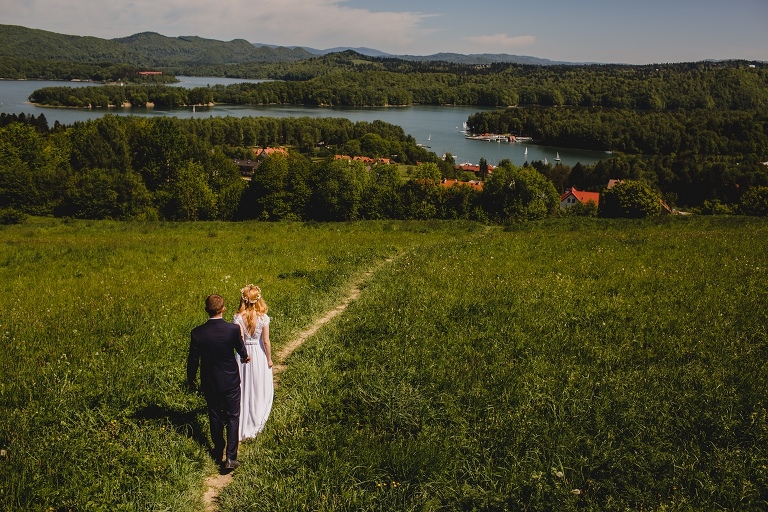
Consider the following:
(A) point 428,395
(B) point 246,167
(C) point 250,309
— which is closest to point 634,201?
(A) point 428,395

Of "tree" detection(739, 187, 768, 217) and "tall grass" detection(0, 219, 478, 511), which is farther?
"tree" detection(739, 187, 768, 217)

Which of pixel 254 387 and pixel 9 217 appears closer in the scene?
pixel 254 387

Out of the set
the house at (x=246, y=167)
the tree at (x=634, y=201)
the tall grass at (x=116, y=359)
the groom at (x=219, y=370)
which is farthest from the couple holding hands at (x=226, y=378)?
the house at (x=246, y=167)

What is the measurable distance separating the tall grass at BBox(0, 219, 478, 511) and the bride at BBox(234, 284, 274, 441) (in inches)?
25.3

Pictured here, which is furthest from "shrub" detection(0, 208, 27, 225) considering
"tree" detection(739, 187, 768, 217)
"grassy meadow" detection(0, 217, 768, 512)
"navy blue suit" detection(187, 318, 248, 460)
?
"tree" detection(739, 187, 768, 217)

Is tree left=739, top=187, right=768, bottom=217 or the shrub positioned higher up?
tree left=739, top=187, right=768, bottom=217

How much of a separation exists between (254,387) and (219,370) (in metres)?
0.75

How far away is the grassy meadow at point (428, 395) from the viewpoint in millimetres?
5242

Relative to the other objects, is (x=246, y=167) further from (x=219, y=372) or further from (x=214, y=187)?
(x=219, y=372)

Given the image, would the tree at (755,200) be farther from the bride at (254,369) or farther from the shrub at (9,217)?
the shrub at (9,217)

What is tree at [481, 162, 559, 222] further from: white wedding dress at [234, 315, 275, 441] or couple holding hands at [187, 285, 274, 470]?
couple holding hands at [187, 285, 274, 470]

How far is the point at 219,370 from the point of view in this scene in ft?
20.1

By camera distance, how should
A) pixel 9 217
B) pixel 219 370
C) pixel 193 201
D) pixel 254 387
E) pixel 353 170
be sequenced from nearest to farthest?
pixel 219 370, pixel 254 387, pixel 9 217, pixel 193 201, pixel 353 170

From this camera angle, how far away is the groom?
19.9 feet
